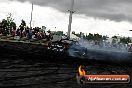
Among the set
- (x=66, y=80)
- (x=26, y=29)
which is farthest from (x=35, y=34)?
(x=66, y=80)

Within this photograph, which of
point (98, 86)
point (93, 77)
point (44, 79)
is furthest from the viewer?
point (44, 79)

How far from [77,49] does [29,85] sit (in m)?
13.1

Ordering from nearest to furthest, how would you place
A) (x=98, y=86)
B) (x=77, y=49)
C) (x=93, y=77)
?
(x=93, y=77) → (x=98, y=86) → (x=77, y=49)

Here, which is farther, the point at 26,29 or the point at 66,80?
the point at 26,29

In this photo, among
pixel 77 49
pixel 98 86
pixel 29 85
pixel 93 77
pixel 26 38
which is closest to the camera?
pixel 93 77

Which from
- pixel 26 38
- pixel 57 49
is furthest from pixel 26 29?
pixel 57 49

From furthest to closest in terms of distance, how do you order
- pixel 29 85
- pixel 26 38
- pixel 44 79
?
pixel 26 38, pixel 44 79, pixel 29 85

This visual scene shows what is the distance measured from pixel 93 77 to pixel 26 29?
27616 mm

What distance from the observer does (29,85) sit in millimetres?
8172

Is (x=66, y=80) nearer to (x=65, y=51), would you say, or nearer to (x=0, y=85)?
(x=0, y=85)

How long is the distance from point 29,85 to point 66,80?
1.82m

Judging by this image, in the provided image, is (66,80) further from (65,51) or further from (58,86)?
(65,51)

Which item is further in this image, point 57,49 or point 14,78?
point 57,49

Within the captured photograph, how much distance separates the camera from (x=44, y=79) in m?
9.35
